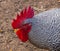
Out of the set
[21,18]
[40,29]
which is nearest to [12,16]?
[21,18]

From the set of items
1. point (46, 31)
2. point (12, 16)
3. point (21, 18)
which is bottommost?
point (12, 16)

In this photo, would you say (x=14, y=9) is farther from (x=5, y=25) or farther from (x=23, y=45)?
(x=23, y=45)

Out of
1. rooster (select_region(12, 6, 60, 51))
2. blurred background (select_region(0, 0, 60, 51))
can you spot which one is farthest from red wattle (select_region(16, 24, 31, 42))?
blurred background (select_region(0, 0, 60, 51))

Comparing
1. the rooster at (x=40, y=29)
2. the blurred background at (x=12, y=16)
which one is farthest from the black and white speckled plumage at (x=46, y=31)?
the blurred background at (x=12, y=16)

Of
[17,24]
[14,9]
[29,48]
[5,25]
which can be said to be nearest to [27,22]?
[17,24]

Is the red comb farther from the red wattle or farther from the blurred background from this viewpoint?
the blurred background

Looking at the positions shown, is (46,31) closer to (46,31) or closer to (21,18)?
(46,31)

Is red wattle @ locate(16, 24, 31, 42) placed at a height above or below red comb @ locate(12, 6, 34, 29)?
below
